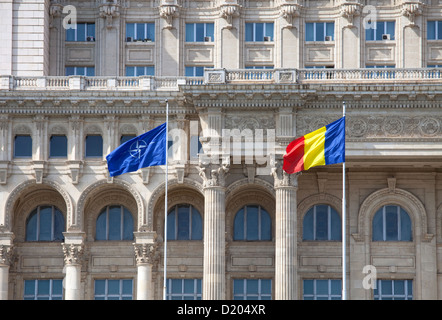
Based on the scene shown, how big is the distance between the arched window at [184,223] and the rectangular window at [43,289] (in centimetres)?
754

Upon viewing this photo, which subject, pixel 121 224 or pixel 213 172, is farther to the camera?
pixel 121 224

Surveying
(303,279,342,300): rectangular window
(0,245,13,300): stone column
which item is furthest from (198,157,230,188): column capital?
(0,245,13,300): stone column

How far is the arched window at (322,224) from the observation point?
76.8m

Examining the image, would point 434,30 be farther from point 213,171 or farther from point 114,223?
point 114,223

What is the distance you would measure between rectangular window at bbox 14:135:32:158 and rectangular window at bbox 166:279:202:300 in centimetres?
1179

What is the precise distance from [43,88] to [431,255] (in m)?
26.0

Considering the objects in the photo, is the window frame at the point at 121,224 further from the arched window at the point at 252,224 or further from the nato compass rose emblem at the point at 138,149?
the nato compass rose emblem at the point at 138,149

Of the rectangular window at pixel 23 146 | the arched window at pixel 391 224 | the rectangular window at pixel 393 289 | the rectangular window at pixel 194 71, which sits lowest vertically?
the rectangular window at pixel 393 289

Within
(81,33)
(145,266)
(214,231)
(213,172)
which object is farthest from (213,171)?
(81,33)

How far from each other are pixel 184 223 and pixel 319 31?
1613 centimetres

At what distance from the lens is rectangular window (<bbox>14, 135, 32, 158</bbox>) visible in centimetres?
7644

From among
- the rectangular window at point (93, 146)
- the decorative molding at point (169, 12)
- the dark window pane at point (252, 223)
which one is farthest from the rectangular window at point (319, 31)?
the rectangular window at point (93, 146)

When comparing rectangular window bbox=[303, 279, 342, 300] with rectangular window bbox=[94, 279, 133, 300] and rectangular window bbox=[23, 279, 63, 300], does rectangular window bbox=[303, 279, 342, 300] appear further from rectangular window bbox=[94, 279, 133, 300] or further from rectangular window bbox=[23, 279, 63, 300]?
rectangular window bbox=[23, 279, 63, 300]

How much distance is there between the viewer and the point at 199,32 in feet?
272
